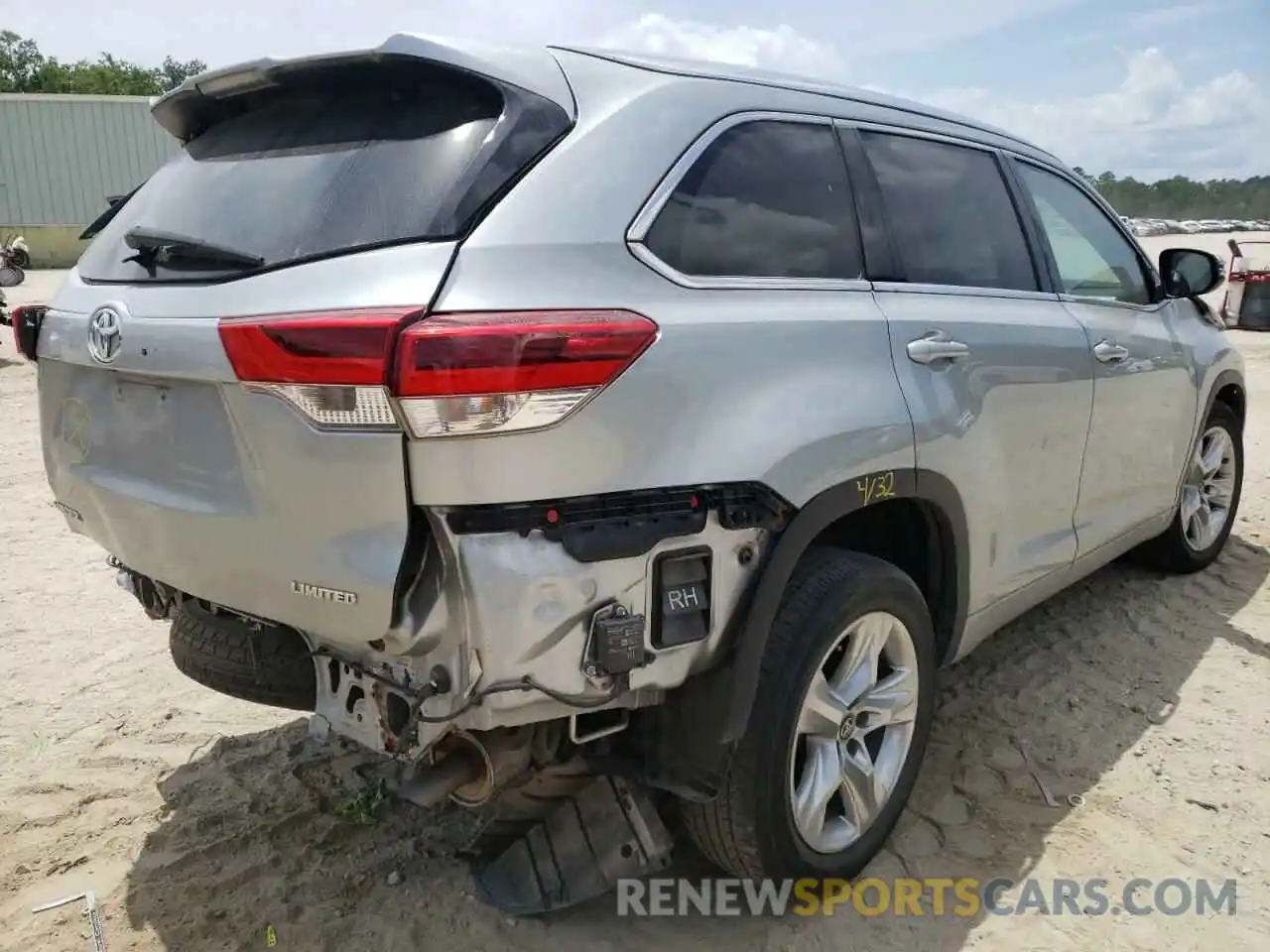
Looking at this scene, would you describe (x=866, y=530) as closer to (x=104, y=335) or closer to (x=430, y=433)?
(x=430, y=433)

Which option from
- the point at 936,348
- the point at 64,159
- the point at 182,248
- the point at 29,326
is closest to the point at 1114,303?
the point at 936,348

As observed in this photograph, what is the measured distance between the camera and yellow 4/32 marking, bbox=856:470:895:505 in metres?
2.39

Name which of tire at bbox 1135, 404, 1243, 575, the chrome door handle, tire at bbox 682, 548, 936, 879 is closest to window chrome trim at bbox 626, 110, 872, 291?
tire at bbox 682, 548, 936, 879

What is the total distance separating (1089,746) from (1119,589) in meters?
1.57

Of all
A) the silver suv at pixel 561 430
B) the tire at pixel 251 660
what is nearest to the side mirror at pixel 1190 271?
the silver suv at pixel 561 430

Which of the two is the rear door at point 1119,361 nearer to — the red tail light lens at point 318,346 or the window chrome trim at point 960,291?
the window chrome trim at point 960,291

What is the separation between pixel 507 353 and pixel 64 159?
2909cm

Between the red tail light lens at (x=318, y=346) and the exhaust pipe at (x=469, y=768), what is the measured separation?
0.82 meters

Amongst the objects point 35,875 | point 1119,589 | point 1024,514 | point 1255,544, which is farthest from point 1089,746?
point 35,875

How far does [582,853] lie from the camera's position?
244cm

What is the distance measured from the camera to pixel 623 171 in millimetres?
2053

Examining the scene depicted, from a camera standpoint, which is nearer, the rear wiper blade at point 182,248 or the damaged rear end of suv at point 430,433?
the damaged rear end of suv at point 430,433

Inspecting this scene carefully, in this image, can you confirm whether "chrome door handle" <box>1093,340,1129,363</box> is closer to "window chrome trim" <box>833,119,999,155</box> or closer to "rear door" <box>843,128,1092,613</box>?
"rear door" <box>843,128,1092,613</box>

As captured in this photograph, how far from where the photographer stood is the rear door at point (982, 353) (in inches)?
104
